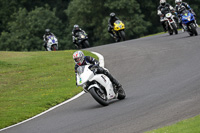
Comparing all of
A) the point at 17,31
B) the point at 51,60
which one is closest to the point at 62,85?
the point at 51,60

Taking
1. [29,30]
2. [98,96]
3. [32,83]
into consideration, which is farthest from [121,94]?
[29,30]

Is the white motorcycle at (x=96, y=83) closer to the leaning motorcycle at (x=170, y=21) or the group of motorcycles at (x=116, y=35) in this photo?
the leaning motorcycle at (x=170, y=21)

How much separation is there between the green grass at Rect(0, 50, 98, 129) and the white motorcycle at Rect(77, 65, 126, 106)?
6.95 feet

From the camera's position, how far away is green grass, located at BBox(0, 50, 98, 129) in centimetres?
1469

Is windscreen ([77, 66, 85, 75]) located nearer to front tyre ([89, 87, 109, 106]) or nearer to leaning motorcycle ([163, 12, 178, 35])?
front tyre ([89, 87, 109, 106])

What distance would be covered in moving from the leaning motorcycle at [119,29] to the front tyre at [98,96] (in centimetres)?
1776

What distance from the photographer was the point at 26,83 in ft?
64.4

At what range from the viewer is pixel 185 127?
808 centimetres

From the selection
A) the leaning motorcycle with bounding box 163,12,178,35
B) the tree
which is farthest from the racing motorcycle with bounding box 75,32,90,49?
the tree

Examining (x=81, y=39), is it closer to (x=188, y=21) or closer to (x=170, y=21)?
(x=170, y=21)

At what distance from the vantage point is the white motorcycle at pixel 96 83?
1239 centimetres

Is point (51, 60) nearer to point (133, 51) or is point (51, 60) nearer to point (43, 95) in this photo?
point (133, 51)

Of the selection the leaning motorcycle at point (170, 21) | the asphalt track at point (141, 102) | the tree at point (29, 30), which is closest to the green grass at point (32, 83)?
the asphalt track at point (141, 102)

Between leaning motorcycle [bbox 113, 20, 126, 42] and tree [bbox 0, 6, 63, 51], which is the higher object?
tree [bbox 0, 6, 63, 51]
